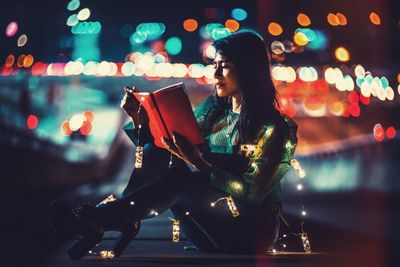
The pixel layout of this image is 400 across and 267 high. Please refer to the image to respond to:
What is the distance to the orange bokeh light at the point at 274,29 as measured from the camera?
108ft

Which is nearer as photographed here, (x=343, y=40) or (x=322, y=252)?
(x=322, y=252)

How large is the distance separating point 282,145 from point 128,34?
30.2 metres

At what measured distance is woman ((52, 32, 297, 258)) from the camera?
556cm

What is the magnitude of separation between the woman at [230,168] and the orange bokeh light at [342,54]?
3145 centimetres

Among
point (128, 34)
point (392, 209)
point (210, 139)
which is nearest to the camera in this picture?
point (210, 139)

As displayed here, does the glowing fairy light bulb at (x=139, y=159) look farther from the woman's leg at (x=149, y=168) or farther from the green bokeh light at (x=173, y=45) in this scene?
the green bokeh light at (x=173, y=45)

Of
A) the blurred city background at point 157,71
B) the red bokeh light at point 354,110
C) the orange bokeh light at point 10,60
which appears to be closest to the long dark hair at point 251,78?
the blurred city background at point 157,71

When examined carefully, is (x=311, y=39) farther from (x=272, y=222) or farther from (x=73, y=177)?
(x=272, y=222)

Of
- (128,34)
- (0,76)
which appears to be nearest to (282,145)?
(128,34)

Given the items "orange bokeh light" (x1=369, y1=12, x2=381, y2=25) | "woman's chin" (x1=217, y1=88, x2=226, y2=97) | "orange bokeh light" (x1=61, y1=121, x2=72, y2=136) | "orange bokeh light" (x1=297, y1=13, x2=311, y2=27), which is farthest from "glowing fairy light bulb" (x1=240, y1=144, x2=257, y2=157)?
"orange bokeh light" (x1=369, y1=12, x2=381, y2=25)

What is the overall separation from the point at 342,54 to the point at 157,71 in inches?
331

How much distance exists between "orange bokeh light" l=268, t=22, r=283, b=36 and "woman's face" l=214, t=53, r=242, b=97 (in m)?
27.1

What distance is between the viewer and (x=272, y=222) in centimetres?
591

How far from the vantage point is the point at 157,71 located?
136 ft
